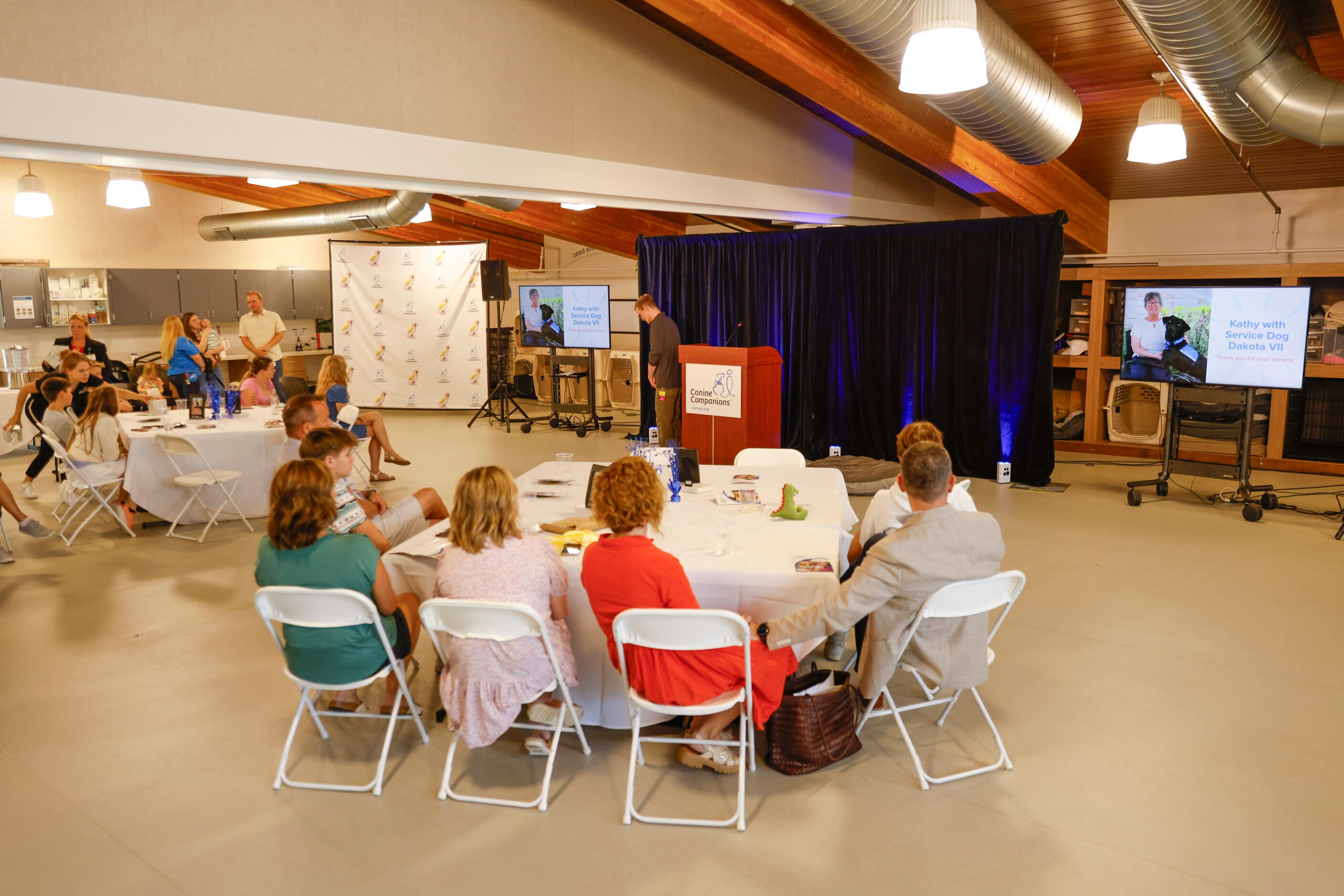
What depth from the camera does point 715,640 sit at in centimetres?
276

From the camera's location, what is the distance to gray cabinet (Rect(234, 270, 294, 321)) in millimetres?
13391

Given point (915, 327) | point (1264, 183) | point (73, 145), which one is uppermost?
point (1264, 183)

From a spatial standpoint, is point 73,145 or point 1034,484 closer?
point 73,145

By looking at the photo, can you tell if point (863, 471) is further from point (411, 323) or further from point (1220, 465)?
point (411, 323)

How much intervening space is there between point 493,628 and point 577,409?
8.56 metres

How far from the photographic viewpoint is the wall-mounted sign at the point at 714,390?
800 centimetres

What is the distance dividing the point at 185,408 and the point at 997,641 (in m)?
6.63

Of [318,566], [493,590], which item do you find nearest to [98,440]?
[318,566]

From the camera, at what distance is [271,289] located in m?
13.7

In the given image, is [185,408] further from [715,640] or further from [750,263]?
[715,640]

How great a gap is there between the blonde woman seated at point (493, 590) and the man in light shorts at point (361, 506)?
0.57 m

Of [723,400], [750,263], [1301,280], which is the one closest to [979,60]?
[723,400]

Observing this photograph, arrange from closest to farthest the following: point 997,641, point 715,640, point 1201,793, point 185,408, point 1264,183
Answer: point 715,640
point 1201,793
point 997,641
point 185,408
point 1264,183

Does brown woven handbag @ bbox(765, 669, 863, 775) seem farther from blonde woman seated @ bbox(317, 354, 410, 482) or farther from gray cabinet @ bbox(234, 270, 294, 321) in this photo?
gray cabinet @ bbox(234, 270, 294, 321)
